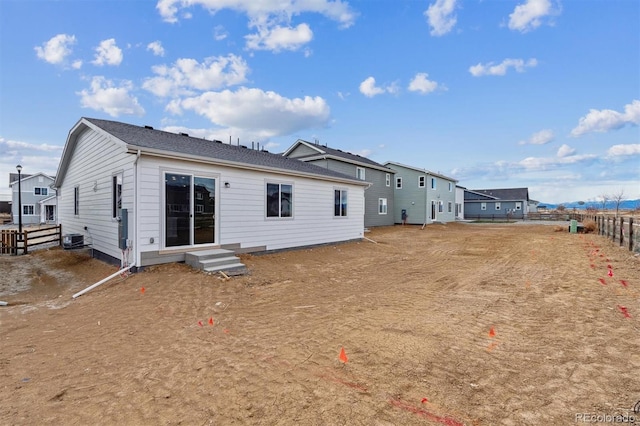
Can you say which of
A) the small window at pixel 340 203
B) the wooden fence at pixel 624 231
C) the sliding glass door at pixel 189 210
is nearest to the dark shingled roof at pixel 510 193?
the wooden fence at pixel 624 231

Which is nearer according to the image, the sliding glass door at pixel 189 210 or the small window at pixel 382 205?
the sliding glass door at pixel 189 210

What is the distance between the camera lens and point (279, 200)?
10.9 metres

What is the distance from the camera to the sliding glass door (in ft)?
26.1

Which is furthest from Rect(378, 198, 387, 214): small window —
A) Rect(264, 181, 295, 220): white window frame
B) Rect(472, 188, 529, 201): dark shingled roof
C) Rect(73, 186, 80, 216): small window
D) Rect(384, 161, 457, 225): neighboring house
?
Rect(472, 188, 529, 201): dark shingled roof

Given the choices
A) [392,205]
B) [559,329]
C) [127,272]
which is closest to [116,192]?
[127,272]

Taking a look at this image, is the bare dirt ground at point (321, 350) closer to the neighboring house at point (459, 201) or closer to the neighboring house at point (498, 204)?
the neighboring house at point (459, 201)

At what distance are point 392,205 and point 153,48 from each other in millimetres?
21162

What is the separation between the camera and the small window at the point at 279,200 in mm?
10625

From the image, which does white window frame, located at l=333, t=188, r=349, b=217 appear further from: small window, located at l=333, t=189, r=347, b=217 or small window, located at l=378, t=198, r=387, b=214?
small window, located at l=378, t=198, r=387, b=214

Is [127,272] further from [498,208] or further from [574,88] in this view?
[498,208]

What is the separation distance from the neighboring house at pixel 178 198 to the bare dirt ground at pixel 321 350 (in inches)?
53.0

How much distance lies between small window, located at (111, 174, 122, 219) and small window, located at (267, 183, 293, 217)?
4.36 meters

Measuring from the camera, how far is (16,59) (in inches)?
478

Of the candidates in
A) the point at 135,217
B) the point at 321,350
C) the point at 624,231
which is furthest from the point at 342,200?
the point at 624,231
